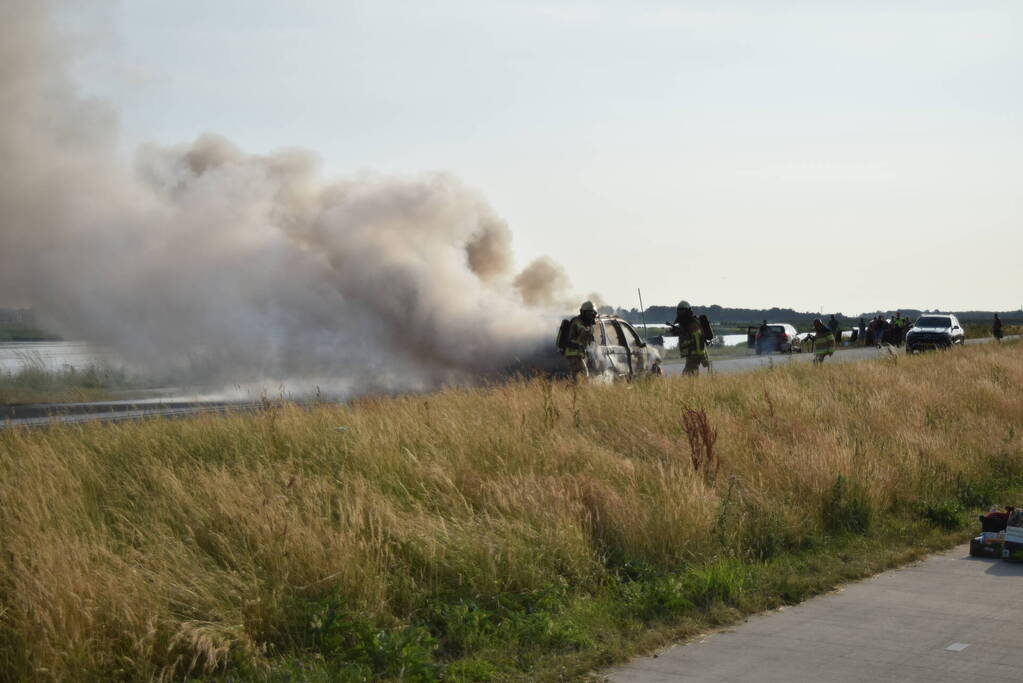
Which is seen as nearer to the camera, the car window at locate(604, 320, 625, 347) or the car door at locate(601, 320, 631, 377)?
the car door at locate(601, 320, 631, 377)

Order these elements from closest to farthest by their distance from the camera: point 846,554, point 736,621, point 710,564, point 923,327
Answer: point 736,621, point 710,564, point 846,554, point 923,327

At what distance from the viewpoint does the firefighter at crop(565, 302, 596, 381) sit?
16984mm

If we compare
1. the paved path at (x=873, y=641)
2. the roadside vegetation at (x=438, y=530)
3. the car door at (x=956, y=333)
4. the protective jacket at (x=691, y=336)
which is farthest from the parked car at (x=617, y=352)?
the car door at (x=956, y=333)

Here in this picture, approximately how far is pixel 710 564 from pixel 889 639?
157cm

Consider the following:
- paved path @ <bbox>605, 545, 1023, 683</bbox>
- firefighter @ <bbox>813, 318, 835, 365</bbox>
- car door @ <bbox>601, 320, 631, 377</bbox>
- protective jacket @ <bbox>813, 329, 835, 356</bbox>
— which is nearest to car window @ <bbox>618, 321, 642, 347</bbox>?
car door @ <bbox>601, 320, 631, 377</bbox>

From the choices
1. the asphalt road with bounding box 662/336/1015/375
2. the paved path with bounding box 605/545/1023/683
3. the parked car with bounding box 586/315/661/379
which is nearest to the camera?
the paved path with bounding box 605/545/1023/683

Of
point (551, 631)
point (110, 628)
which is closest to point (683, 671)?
point (551, 631)

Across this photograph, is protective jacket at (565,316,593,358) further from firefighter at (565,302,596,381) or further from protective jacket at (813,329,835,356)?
protective jacket at (813,329,835,356)

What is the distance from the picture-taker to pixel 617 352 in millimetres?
18719

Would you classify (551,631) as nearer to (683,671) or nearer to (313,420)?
(683,671)

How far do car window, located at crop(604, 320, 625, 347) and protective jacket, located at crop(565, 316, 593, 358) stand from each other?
4.88ft

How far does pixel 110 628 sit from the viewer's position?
5480 millimetres

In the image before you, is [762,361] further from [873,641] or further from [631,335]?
[873,641]

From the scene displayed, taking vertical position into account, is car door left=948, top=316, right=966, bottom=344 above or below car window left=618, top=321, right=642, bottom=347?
below
